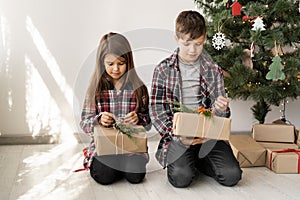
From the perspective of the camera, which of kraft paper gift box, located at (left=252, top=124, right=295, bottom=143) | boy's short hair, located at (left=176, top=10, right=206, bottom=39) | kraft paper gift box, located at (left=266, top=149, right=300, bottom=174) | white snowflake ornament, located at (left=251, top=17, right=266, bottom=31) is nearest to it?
boy's short hair, located at (left=176, top=10, right=206, bottom=39)

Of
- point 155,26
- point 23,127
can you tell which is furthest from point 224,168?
point 23,127

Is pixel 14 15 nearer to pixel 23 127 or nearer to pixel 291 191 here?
pixel 23 127

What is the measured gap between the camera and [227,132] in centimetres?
183

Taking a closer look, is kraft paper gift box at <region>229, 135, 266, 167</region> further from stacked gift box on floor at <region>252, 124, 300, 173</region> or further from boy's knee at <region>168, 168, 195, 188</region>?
boy's knee at <region>168, 168, 195, 188</region>

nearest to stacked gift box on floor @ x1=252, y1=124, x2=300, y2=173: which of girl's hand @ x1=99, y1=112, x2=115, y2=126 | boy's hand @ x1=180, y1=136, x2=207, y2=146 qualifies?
boy's hand @ x1=180, y1=136, x2=207, y2=146

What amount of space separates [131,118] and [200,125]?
0.31 meters

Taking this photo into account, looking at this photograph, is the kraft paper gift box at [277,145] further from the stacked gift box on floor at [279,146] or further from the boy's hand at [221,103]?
the boy's hand at [221,103]

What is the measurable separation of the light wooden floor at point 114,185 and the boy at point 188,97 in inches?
3.5

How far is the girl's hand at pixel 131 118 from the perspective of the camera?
6.31ft

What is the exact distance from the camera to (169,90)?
2008 millimetres

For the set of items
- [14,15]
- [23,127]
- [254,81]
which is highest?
[14,15]

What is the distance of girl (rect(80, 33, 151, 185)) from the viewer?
1.93 m

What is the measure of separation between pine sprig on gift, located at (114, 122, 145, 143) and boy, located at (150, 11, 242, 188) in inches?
5.1

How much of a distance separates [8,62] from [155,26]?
2.96ft
